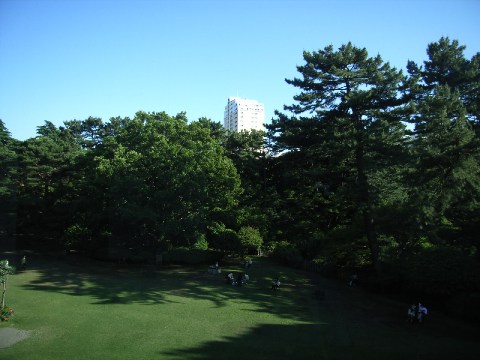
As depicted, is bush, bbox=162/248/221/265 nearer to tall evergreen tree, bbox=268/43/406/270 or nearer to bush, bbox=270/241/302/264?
bush, bbox=270/241/302/264

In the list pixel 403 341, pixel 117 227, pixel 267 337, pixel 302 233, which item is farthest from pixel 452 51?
pixel 117 227

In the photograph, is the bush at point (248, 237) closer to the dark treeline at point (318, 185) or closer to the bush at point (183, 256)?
the dark treeline at point (318, 185)

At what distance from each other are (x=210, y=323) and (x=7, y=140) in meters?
43.6

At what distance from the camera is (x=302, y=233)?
35125 mm

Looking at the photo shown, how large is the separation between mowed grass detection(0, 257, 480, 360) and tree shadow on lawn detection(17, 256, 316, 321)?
6cm

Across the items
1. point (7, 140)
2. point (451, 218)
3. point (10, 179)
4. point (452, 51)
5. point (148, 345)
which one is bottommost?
point (148, 345)

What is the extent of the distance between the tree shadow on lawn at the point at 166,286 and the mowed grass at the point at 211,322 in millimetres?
65

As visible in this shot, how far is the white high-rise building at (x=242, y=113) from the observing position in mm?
152500

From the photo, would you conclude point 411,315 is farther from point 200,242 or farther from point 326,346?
point 200,242

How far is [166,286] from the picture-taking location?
80.6 ft

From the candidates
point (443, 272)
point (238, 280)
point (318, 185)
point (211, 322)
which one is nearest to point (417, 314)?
point (443, 272)

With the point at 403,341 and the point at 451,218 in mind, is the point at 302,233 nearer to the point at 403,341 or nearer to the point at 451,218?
the point at 451,218

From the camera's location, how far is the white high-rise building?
152m

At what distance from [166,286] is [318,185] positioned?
17.5 m
